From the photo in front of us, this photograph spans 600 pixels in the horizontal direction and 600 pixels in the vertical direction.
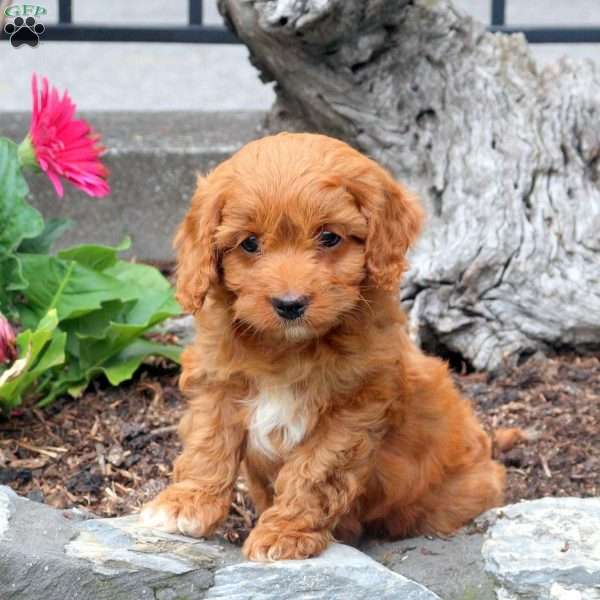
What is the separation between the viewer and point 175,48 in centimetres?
1452

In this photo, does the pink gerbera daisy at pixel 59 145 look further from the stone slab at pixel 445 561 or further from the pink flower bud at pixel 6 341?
the stone slab at pixel 445 561

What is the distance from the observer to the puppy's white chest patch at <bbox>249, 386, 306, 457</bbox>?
4246 mm

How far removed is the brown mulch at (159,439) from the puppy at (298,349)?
58 centimetres

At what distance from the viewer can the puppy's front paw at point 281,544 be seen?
4176mm

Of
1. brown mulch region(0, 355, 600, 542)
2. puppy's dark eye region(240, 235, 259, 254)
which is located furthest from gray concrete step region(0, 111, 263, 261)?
puppy's dark eye region(240, 235, 259, 254)

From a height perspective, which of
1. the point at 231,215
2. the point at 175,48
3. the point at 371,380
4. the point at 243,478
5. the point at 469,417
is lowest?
the point at 175,48

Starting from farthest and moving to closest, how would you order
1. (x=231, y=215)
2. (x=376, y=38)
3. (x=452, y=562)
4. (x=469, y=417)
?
(x=376, y=38) → (x=469, y=417) → (x=452, y=562) → (x=231, y=215)

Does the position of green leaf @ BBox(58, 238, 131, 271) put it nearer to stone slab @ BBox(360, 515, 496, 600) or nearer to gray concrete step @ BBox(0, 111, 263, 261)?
gray concrete step @ BBox(0, 111, 263, 261)

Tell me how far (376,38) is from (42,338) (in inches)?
86.9

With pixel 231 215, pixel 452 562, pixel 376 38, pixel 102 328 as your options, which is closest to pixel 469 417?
pixel 452 562

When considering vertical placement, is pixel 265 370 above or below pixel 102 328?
above

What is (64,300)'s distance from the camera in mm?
5738

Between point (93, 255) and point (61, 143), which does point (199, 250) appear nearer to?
point (61, 143)

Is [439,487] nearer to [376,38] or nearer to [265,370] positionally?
[265,370]
